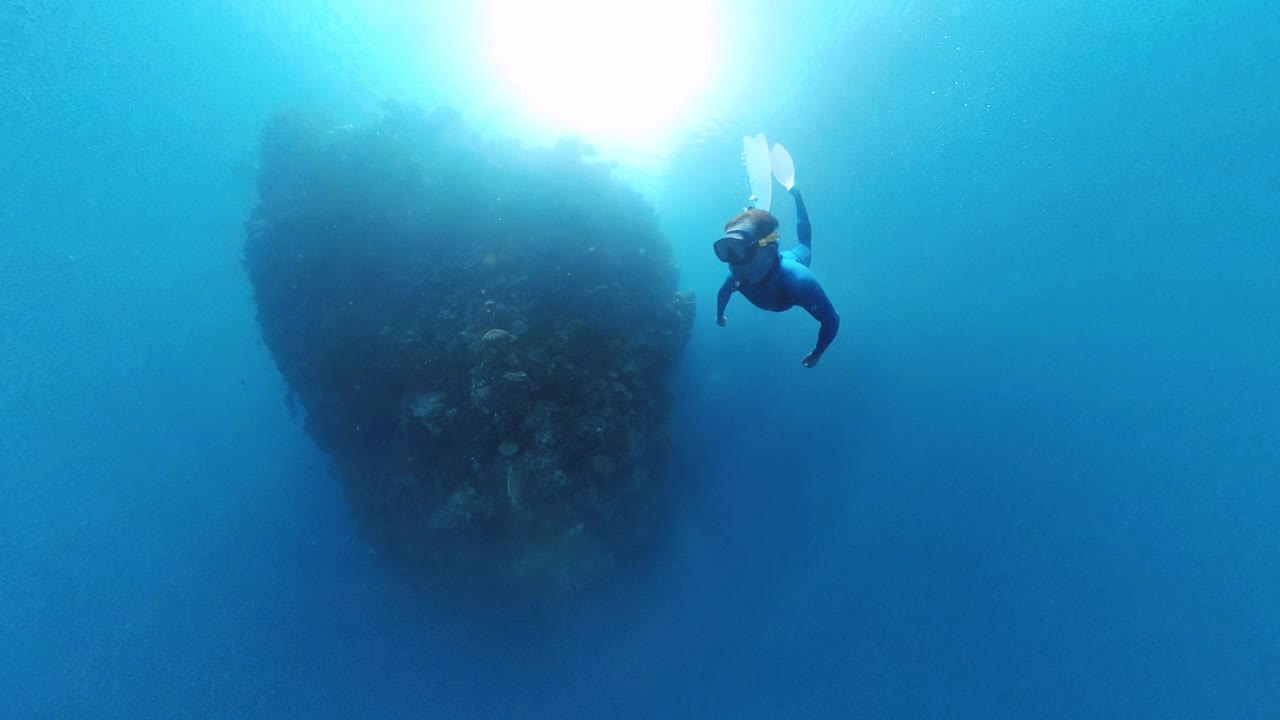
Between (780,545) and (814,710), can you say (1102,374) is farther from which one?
(814,710)

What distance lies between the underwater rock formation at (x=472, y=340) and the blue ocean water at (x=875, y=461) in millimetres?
2121

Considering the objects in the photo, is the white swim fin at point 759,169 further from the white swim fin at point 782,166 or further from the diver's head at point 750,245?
the diver's head at point 750,245

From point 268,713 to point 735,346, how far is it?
43.2 feet

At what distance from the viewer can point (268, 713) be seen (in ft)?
32.2

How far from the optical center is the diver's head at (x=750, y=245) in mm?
3330

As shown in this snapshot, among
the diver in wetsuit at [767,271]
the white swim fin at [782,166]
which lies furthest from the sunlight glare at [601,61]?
the diver in wetsuit at [767,271]

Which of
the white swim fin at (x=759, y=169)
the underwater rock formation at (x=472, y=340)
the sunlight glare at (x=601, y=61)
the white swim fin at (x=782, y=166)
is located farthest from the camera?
the sunlight glare at (x=601, y=61)

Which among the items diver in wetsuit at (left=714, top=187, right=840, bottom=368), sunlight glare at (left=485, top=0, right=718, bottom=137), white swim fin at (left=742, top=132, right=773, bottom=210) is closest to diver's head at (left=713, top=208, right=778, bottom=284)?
diver in wetsuit at (left=714, top=187, right=840, bottom=368)

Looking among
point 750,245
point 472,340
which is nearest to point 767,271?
point 750,245

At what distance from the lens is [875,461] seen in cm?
1050

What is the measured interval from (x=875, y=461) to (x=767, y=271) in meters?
8.56

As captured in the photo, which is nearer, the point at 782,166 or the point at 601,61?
the point at 782,166

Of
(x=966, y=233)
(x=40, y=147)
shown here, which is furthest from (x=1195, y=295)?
(x=40, y=147)

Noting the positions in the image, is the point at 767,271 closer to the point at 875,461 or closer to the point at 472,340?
the point at 472,340
